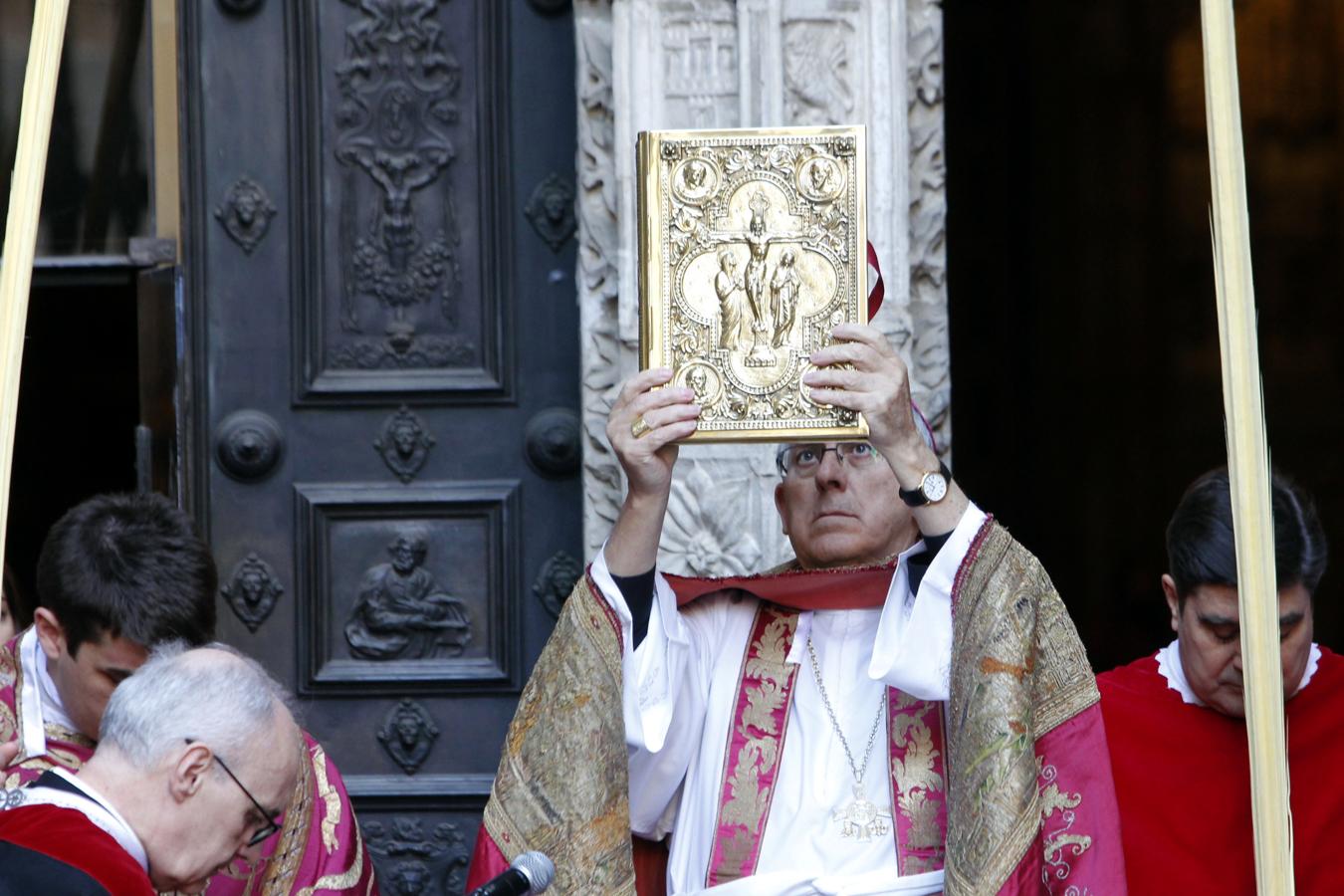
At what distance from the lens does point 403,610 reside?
4.38 metres

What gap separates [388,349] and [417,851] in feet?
3.45

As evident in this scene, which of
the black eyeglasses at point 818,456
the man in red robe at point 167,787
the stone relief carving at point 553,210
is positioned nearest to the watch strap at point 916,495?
the black eyeglasses at point 818,456

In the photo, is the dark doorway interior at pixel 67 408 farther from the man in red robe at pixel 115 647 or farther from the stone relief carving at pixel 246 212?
the man in red robe at pixel 115 647

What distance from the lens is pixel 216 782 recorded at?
2.67 meters

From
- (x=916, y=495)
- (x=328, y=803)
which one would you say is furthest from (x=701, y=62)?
(x=328, y=803)

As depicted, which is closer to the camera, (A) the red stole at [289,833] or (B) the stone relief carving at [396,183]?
(A) the red stole at [289,833]

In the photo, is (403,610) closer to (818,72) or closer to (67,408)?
(818,72)

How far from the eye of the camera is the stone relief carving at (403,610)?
172 inches

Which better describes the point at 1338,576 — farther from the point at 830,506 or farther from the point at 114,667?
the point at 114,667

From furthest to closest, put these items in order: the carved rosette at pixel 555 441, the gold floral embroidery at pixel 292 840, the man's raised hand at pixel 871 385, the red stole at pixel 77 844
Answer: the carved rosette at pixel 555 441 → the gold floral embroidery at pixel 292 840 → the man's raised hand at pixel 871 385 → the red stole at pixel 77 844

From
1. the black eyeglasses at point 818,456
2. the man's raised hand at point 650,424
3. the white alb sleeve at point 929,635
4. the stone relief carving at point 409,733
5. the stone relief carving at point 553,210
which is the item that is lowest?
the stone relief carving at point 409,733

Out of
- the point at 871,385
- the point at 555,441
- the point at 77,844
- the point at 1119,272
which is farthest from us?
the point at 1119,272

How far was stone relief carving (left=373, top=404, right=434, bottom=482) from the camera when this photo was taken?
14.4 feet

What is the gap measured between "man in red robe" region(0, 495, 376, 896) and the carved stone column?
1.02 meters
